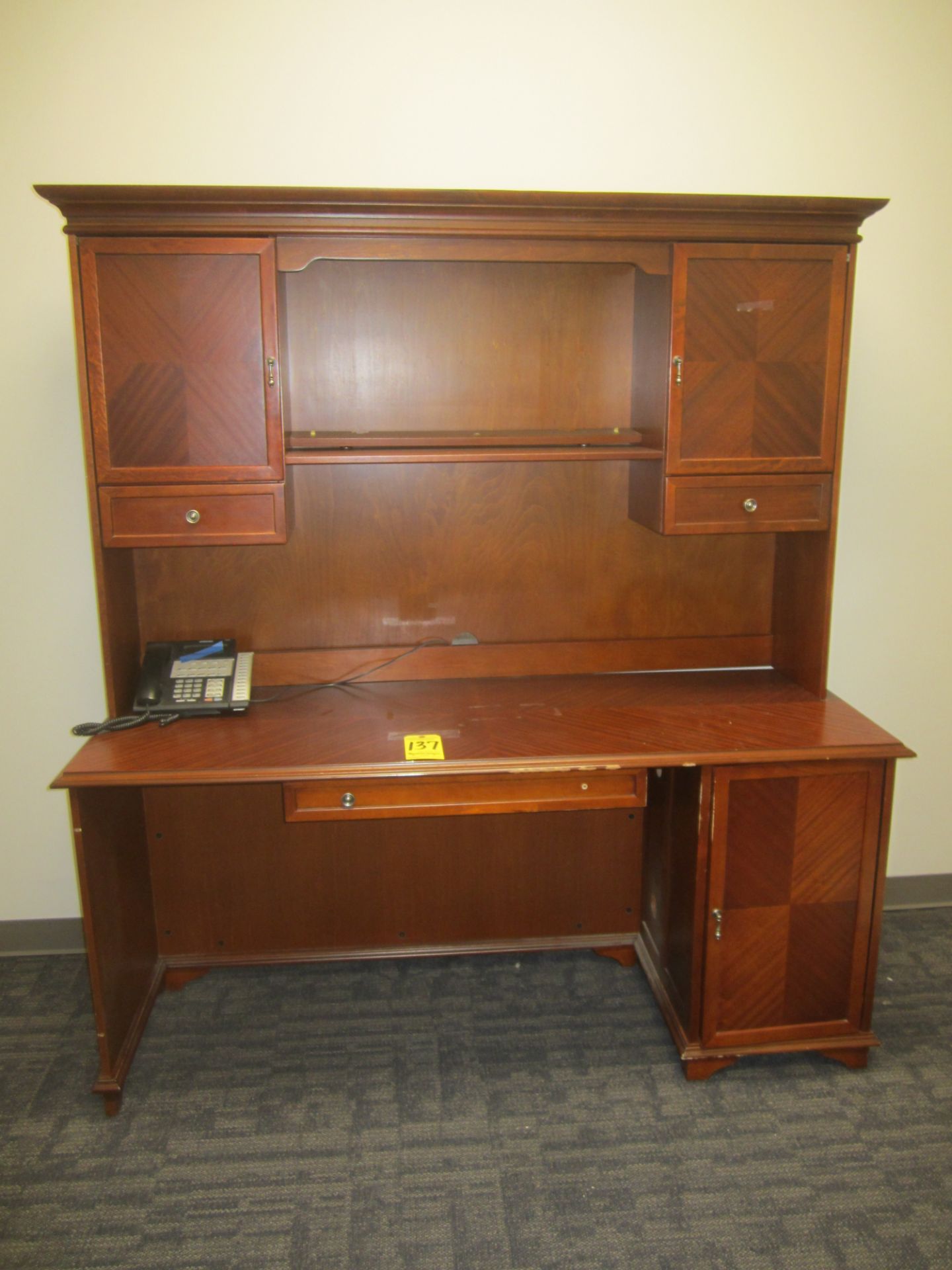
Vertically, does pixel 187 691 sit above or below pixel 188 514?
below

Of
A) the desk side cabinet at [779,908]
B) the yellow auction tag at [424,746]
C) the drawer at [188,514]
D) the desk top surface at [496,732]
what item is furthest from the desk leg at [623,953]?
the drawer at [188,514]

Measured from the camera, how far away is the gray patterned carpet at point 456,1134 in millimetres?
1774

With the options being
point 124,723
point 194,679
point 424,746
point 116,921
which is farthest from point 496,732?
point 116,921

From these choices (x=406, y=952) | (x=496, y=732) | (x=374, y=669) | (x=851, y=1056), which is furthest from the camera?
(x=406, y=952)

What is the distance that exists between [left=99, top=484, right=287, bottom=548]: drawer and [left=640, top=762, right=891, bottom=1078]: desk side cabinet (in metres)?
1.13

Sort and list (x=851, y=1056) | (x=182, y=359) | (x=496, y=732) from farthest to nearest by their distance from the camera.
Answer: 1. (x=851, y=1056)
2. (x=496, y=732)
3. (x=182, y=359)

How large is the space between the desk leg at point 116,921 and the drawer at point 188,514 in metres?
0.57

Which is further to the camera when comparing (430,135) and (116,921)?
(430,135)

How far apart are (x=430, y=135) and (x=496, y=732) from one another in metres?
1.48

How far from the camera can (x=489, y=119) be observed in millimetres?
2318

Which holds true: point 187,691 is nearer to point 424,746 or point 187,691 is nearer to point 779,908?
point 424,746

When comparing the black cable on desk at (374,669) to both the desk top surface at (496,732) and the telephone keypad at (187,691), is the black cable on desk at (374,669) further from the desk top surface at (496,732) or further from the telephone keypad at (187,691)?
the telephone keypad at (187,691)

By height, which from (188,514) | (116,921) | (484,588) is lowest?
(116,921)

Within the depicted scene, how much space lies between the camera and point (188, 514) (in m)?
2.04
